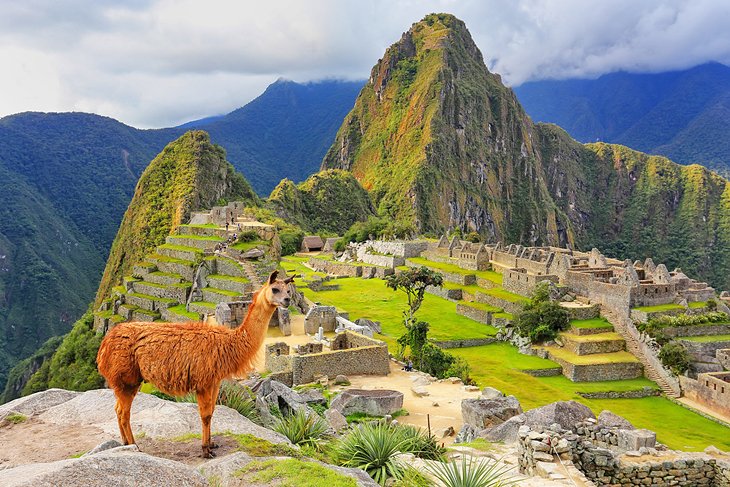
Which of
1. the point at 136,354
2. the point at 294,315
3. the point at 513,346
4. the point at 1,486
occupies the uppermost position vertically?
the point at 136,354

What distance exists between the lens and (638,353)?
3384cm

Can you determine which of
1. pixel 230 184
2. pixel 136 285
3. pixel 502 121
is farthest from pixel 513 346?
pixel 502 121

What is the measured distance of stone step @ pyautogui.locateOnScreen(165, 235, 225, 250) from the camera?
3700cm

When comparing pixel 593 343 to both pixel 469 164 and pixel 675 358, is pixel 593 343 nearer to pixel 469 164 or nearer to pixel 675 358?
pixel 675 358

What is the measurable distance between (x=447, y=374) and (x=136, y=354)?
17.6m

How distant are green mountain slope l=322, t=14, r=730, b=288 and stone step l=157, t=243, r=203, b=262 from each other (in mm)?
98485

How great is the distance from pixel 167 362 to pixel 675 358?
31680mm

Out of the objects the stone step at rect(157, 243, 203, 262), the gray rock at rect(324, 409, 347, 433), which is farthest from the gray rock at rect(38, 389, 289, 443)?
the stone step at rect(157, 243, 203, 262)

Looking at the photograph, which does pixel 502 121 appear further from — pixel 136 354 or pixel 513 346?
pixel 136 354

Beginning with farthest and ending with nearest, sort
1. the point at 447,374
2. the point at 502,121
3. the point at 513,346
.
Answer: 1. the point at 502,121
2. the point at 513,346
3. the point at 447,374

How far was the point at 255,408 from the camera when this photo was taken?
9.97 metres

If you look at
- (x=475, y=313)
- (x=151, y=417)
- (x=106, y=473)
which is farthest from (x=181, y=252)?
(x=106, y=473)

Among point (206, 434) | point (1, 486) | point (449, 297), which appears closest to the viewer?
point (1, 486)

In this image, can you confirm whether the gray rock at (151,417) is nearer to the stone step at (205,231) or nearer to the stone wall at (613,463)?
the stone wall at (613,463)
